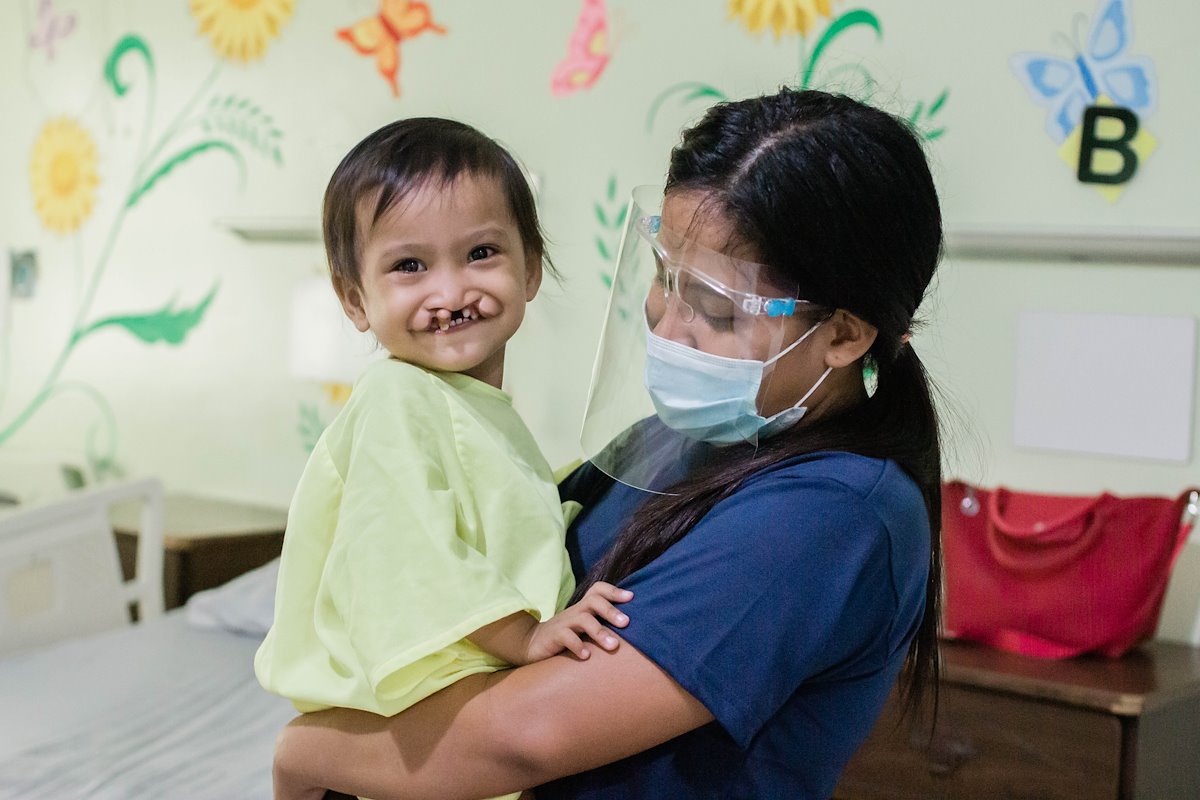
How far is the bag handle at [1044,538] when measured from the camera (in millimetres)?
2018

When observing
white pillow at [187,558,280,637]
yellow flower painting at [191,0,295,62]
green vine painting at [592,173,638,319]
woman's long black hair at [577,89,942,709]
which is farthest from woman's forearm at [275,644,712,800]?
yellow flower painting at [191,0,295,62]

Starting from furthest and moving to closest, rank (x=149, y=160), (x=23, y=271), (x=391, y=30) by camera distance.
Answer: (x=23, y=271) → (x=149, y=160) → (x=391, y=30)

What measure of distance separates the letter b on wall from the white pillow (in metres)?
1.95

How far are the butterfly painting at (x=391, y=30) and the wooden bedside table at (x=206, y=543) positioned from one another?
4.17 ft

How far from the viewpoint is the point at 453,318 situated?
1173 mm

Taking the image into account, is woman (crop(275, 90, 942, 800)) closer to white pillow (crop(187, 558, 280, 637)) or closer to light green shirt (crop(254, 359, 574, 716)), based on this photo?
light green shirt (crop(254, 359, 574, 716))

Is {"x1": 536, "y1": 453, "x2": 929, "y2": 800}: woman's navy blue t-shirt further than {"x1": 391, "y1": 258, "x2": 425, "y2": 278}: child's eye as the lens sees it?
No

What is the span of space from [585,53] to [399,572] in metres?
2.11

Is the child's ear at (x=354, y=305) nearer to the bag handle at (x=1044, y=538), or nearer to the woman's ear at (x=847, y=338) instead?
the woman's ear at (x=847, y=338)

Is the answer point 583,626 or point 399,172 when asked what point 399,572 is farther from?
point 399,172

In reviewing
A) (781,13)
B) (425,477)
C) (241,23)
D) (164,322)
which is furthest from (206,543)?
(425,477)

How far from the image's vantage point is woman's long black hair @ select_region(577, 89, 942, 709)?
97 centimetres

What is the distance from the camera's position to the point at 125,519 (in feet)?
11.1

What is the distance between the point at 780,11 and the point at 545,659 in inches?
77.3
